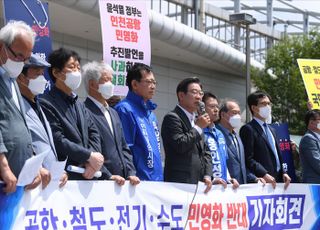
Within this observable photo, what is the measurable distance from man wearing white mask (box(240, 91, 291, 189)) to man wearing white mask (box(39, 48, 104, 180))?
83.7 inches

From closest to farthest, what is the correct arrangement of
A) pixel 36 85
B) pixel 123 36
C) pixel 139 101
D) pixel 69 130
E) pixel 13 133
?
pixel 13 133
pixel 36 85
pixel 69 130
pixel 139 101
pixel 123 36

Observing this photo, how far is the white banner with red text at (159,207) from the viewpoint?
3.85 meters

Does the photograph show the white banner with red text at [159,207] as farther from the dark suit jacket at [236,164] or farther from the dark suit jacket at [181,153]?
the dark suit jacket at [236,164]

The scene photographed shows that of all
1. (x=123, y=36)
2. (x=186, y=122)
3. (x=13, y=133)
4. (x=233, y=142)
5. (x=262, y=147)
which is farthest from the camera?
(x=262, y=147)

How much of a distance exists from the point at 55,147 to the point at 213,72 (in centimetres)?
1920

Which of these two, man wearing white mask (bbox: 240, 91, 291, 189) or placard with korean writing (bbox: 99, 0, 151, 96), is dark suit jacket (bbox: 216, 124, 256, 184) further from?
placard with korean writing (bbox: 99, 0, 151, 96)

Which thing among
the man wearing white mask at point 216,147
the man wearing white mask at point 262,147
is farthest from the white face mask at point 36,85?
the man wearing white mask at point 262,147

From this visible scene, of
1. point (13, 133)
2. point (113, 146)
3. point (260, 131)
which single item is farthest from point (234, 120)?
point (13, 133)

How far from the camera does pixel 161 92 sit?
20172mm

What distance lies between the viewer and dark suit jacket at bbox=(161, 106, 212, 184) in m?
5.11

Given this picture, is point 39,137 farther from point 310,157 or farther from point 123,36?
point 310,157

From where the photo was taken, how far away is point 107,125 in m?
4.78

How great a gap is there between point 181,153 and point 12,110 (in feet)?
6.08

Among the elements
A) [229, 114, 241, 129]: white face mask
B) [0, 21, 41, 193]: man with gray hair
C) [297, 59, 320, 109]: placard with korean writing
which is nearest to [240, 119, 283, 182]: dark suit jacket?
[229, 114, 241, 129]: white face mask
